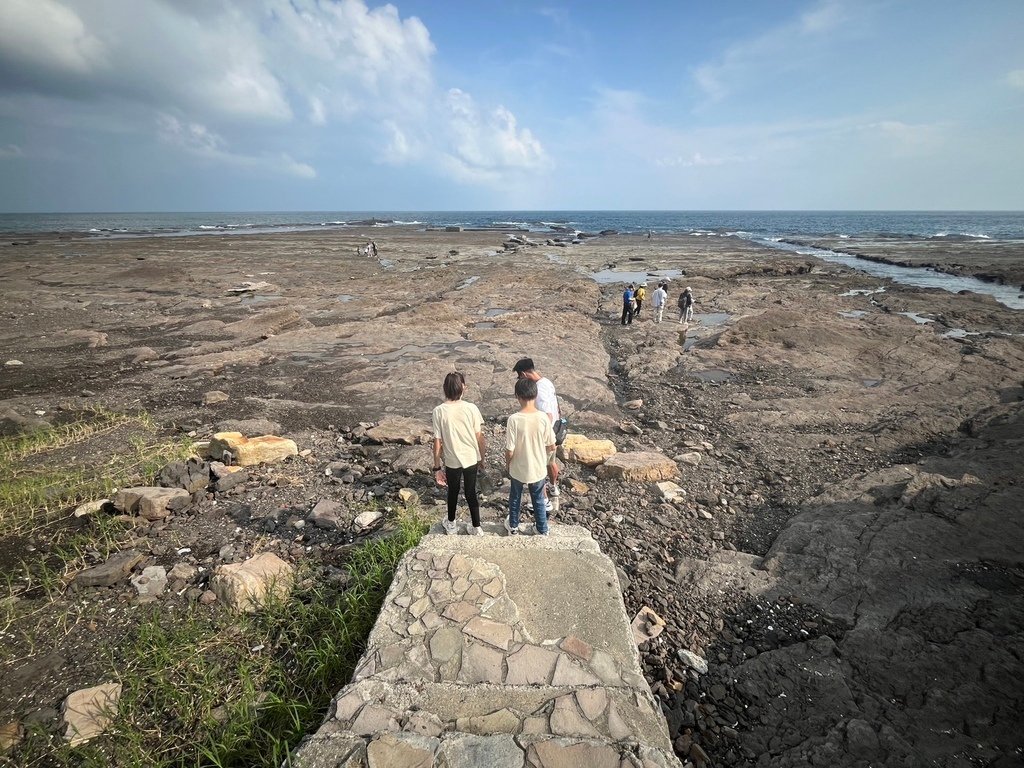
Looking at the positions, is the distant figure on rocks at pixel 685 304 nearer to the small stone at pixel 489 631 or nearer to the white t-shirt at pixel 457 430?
the white t-shirt at pixel 457 430

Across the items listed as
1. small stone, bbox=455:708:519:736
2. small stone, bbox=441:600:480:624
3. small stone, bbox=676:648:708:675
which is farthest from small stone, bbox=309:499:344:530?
small stone, bbox=676:648:708:675

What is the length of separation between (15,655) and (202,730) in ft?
6.44

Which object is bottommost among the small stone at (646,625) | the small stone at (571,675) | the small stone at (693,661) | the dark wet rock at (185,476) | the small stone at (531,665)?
the small stone at (693,661)

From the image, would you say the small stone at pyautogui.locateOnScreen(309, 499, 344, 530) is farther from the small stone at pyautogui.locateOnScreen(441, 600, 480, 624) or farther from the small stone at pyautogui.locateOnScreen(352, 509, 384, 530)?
the small stone at pyautogui.locateOnScreen(441, 600, 480, 624)

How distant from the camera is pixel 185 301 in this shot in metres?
19.3

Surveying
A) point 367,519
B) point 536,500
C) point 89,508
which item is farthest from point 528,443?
point 89,508

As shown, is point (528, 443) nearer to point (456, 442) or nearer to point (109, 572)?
point (456, 442)

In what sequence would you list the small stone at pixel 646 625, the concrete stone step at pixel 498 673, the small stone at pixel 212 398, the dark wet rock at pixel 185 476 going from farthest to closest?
the small stone at pixel 212 398
the dark wet rock at pixel 185 476
the small stone at pixel 646 625
the concrete stone step at pixel 498 673

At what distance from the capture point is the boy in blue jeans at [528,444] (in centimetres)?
418

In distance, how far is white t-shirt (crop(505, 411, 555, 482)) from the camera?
418 cm

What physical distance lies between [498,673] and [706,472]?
16.4 feet

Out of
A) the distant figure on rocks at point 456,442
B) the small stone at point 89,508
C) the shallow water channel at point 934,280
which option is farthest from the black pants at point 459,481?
the shallow water channel at point 934,280

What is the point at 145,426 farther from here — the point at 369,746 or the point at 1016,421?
the point at 1016,421

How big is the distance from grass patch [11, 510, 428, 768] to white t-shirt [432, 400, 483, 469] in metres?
0.99
